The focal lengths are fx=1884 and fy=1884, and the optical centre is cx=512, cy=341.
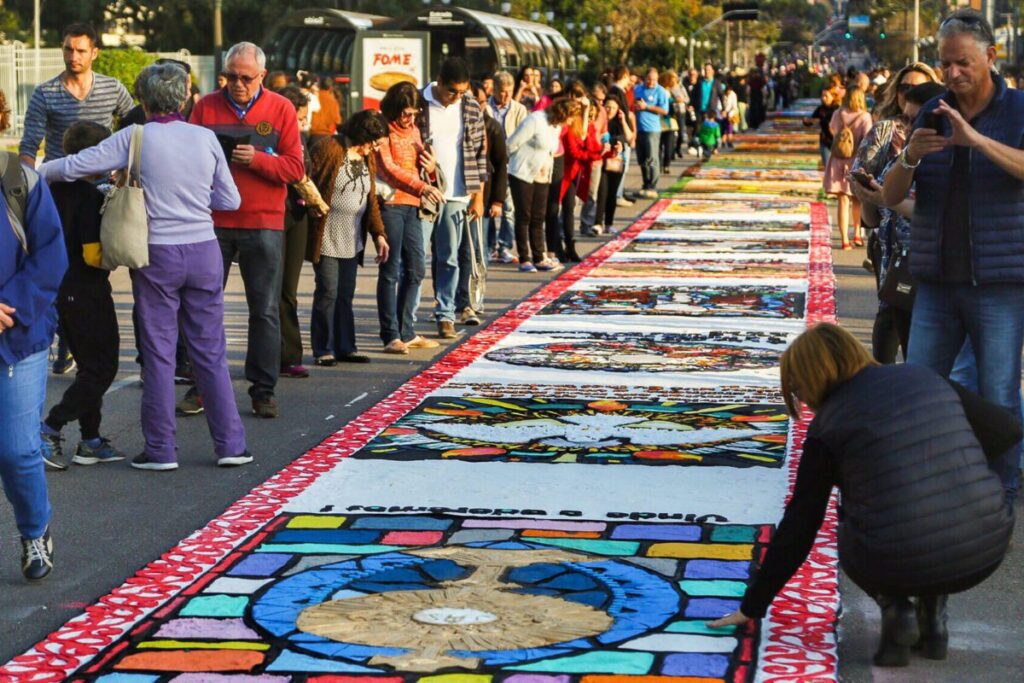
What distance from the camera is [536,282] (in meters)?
16.9

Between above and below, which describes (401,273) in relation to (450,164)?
below

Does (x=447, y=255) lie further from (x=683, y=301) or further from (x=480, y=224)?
(x=683, y=301)

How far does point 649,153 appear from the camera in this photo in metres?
27.6

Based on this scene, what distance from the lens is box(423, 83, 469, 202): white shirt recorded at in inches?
512

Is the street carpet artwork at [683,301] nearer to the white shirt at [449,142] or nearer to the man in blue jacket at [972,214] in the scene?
the white shirt at [449,142]

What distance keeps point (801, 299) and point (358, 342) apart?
4.21 meters

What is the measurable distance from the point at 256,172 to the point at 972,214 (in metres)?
4.10

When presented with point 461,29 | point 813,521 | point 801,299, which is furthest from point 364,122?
point 461,29

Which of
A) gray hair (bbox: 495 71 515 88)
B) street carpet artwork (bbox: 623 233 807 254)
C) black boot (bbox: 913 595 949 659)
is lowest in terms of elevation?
street carpet artwork (bbox: 623 233 807 254)

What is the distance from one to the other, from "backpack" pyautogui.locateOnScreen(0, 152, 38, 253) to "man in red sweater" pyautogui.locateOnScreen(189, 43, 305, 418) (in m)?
3.06

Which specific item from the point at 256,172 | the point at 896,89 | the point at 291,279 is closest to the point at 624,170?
the point at 291,279

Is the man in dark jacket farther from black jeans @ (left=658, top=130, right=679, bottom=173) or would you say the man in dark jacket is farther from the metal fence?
the metal fence

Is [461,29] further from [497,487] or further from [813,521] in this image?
[813,521]

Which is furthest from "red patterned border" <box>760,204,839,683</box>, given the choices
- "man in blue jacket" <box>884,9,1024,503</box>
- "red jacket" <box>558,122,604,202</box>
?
"red jacket" <box>558,122,604,202</box>
